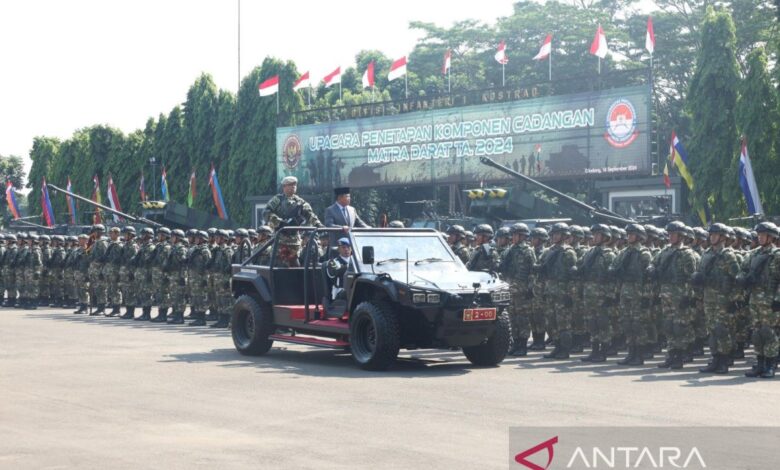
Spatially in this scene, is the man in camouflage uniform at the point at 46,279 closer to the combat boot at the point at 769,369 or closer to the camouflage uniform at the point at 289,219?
the camouflage uniform at the point at 289,219

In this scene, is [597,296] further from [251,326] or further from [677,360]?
[251,326]

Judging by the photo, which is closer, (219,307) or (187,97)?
(219,307)

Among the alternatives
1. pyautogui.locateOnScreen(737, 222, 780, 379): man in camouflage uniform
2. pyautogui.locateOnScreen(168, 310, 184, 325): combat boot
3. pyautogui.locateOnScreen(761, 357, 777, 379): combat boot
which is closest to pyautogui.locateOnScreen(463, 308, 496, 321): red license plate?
pyautogui.locateOnScreen(737, 222, 780, 379): man in camouflage uniform

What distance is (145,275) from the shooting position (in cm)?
2483

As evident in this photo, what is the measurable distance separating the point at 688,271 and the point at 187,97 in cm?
4978

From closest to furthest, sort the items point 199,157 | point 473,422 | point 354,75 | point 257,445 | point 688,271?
point 257,445 → point 473,422 → point 688,271 → point 199,157 → point 354,75

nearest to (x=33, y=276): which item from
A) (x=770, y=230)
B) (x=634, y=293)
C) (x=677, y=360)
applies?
(x=634, y=293)

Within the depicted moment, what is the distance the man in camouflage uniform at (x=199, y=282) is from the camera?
23.1 m

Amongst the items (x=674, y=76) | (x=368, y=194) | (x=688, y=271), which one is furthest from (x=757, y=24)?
(x=688, y=271)

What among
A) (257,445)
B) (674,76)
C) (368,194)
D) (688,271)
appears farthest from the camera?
(674,76)

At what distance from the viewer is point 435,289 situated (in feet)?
45.3

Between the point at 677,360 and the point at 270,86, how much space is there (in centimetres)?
3906

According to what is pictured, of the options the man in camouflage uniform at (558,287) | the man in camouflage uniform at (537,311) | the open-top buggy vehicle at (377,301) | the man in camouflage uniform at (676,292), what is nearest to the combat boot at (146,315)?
the open-top buggy vehicle at (377,301)

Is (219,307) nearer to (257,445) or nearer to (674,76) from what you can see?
(257,445)
